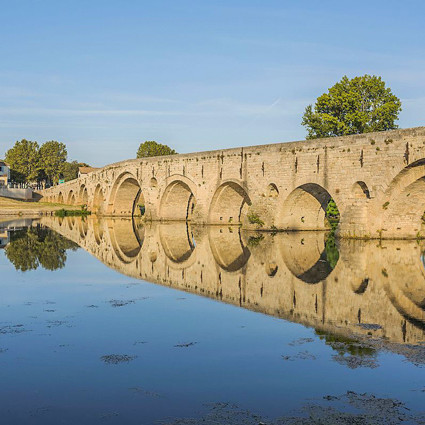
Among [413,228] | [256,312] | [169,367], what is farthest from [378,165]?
[169,367]

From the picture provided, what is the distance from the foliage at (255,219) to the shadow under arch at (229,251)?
2360 millimetres

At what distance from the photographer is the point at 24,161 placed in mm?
113000

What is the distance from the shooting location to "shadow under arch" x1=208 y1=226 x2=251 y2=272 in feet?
66.1

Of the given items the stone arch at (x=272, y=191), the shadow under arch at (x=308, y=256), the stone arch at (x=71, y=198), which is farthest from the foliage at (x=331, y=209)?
the stone arch at (x=71, y=198)

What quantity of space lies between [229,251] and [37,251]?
8.68m

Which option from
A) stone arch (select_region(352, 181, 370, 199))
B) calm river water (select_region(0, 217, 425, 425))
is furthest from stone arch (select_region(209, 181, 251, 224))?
calm river water (select_region(0, 217, 425, 425))

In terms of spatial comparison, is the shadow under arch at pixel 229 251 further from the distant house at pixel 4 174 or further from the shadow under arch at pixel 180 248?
the distant house at pixel 4 174

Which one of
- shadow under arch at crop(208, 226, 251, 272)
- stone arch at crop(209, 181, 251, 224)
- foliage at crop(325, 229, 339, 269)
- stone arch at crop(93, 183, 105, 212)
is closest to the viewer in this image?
shadow under arch at crop(208, 226, 251, 272)

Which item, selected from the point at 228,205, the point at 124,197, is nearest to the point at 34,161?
the point at 124,197

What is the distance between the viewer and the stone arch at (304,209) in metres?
33.5

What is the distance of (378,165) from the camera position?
27.0 m

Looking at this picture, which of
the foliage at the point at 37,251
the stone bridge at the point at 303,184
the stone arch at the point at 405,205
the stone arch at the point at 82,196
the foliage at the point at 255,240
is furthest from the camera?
the stone arch at the point at 82,196

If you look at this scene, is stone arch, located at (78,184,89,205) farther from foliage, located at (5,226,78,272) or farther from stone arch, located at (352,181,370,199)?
stone arch, located at (352,181,370,199)

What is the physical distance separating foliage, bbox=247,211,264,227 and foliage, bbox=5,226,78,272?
39.2ft
